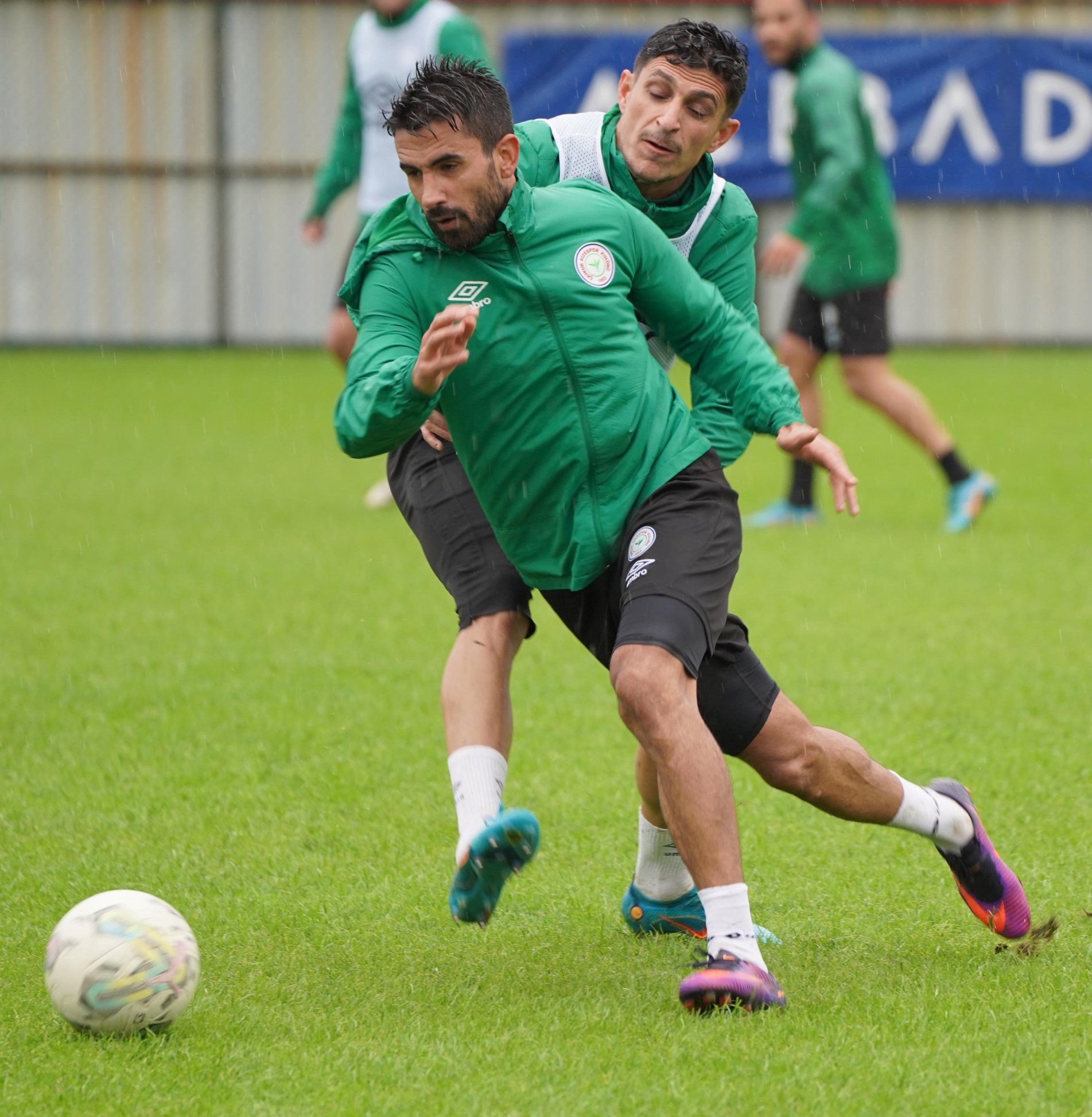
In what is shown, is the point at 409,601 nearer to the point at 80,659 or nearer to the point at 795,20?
the point at 80,659

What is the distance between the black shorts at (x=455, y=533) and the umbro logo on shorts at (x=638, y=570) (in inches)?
14.8

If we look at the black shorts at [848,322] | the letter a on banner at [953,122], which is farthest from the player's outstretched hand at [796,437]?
the letter a on banner at [953,122]

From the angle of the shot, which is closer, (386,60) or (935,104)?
(386,60)

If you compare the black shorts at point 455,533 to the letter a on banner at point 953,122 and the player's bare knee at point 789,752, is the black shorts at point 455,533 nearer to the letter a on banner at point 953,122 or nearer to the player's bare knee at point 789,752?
the player's bare knee at point 789,752

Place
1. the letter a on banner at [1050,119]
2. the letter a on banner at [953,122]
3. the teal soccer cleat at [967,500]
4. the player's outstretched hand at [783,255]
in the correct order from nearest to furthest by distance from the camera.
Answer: the player's outstretched hand at [783,255] → the teal soccer cleat at [967,500] → the letter a on banner at [953,122] → the letter a on banner at [1050,119]

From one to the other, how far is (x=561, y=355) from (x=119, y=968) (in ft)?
4.66

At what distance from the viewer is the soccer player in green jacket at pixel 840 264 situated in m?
8.64

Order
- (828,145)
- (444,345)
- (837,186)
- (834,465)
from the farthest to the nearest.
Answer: (828,145) → (837,186) → (834,465) → (444,345)

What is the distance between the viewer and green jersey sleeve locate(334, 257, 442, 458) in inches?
124

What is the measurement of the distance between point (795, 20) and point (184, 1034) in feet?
21.7

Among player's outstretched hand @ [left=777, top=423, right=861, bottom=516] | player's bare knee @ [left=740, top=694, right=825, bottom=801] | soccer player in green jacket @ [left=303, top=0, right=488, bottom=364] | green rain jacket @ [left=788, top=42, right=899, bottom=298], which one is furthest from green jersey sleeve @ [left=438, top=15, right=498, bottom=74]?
player's bare knee @ [left=740, top=694, right=825, bottom=801]

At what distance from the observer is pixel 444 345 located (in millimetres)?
3033

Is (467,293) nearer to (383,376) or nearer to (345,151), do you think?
(383,376)

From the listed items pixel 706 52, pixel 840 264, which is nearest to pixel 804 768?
pixel 706 52
